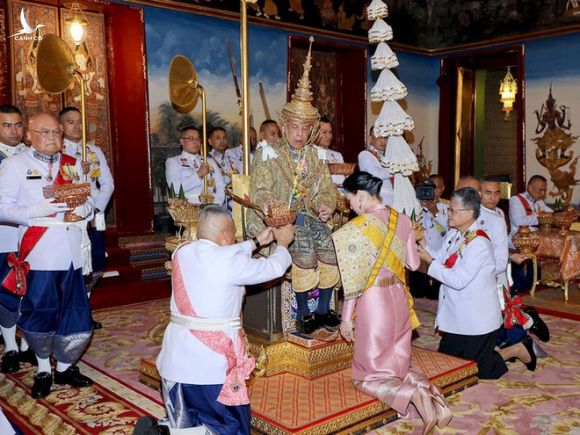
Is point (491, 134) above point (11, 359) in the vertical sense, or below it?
above

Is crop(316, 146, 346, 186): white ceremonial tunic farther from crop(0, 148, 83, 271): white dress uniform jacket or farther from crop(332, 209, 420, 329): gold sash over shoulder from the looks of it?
crop(0, 148, 83, 271): white dress uniform jacket

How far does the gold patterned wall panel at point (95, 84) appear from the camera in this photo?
8.85 metres

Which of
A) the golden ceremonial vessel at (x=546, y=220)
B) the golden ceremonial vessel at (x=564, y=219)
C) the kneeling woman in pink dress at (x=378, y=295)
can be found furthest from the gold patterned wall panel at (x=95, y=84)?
the golden ceremonial vessel at (x=564, y=219)

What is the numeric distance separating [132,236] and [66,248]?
4517 millimetres

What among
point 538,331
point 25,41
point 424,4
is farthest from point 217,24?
point 538,331

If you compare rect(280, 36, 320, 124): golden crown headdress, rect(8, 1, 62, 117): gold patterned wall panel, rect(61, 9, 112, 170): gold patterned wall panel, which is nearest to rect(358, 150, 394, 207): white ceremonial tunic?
rect(280, 36, 320, 124): golden crown headdress

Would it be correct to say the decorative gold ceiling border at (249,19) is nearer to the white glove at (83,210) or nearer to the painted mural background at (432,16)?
the painted mural background at (432,16)

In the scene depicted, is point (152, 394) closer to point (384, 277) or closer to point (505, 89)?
point (384, 277)

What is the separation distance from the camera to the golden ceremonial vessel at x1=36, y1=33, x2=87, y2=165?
15.9 feet

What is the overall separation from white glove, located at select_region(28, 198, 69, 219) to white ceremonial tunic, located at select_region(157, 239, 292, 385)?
1.56 meters

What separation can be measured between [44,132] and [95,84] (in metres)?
4.64

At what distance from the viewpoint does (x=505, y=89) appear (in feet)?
41.2

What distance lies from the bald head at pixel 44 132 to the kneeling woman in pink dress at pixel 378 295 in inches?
86.3

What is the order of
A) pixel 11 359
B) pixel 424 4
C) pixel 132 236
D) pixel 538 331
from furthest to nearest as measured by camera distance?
1. pixel 424 4
2. pixel 132 236
3. pixel 538 331
4. pixel 11 359
